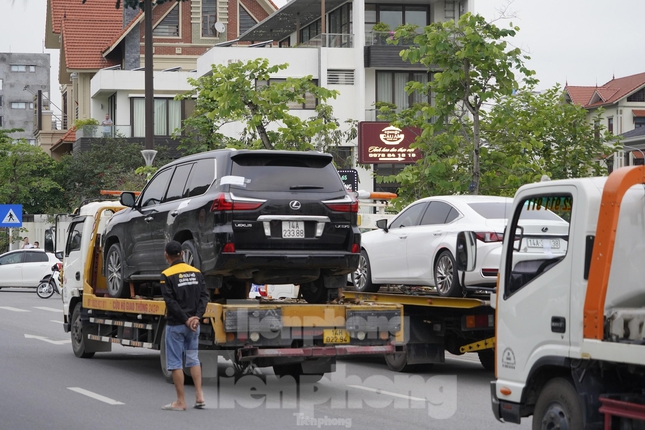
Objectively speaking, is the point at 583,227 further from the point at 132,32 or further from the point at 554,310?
the point at 132,32

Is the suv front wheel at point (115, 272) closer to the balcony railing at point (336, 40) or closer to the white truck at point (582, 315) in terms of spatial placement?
the white truck at point (582, 315)

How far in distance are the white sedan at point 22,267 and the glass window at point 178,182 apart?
2505 cm

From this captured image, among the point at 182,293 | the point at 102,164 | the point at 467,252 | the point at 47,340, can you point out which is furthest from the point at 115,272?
the point at 102,164

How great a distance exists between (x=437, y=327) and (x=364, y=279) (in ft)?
7.38

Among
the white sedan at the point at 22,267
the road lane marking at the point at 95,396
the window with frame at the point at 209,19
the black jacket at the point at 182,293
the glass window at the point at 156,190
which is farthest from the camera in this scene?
the window with frame at the point at 209,19

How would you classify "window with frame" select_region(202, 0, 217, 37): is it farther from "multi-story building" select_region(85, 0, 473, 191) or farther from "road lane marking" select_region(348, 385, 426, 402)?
"road lane marking" select_region(348, 385, 426, 402)

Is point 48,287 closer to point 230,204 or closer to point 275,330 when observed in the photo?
point 230,204

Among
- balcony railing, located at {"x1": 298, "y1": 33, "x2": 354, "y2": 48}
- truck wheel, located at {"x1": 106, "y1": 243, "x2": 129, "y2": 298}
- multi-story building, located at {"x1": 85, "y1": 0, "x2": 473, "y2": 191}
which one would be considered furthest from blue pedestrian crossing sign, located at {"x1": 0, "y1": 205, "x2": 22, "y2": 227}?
truck wheel, located at {"x1": 106, "y1": 243, "x2": 129, "y2": 298}

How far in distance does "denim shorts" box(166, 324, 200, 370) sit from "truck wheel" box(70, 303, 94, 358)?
597cm

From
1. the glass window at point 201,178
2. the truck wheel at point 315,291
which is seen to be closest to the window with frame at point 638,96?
the truck wheel at point 315,291

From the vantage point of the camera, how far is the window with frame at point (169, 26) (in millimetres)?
57938

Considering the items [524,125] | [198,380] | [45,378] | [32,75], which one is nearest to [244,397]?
[198,380]

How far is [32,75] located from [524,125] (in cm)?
11025

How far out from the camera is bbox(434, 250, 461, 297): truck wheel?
1371 centimetres
